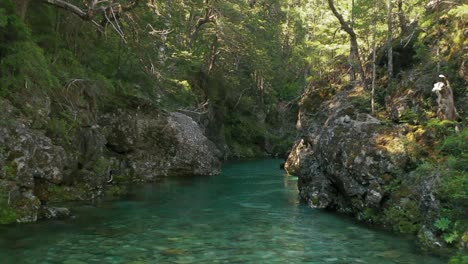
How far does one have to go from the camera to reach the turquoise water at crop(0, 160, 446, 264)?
10172 mm

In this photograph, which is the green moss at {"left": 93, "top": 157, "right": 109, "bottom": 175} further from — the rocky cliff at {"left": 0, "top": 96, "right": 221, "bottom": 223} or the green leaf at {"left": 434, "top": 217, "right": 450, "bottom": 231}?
the green leaf at {"left": 434, "top": 217, "right": 450, "bottom": 231}

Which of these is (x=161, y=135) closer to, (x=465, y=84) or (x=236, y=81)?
(x=236, y=81)

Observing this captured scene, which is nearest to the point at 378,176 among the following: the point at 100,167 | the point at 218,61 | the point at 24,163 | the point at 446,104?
the point at 446,104

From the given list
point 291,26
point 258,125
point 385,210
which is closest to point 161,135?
point 385,210

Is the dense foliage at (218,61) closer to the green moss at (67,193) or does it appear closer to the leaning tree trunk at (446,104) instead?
the leaning tree trunk at (446,104)

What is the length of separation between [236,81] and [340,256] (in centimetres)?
3065

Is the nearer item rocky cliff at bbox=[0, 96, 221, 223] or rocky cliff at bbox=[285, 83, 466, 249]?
rocky cliff at bbox=[285, 83, 466, 249]

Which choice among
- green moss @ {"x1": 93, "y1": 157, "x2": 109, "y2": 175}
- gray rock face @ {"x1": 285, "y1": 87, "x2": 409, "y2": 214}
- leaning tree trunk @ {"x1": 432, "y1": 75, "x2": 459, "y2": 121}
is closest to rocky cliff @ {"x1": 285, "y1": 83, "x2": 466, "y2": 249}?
gray rock face @ {"x1": 285, "y1": 87, "x2": 409, "y2": 214}

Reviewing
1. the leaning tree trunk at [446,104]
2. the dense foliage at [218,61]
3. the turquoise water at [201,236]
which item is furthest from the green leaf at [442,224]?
the leaning tree trunk at [446,104]

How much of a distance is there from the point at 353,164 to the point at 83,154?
10.6 meters

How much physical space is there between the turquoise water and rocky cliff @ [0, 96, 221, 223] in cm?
119

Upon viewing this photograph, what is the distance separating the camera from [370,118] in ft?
56.4

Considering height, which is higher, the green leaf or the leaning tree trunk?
the leaning tree trunk

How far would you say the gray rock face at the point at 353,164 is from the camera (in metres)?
14.8
